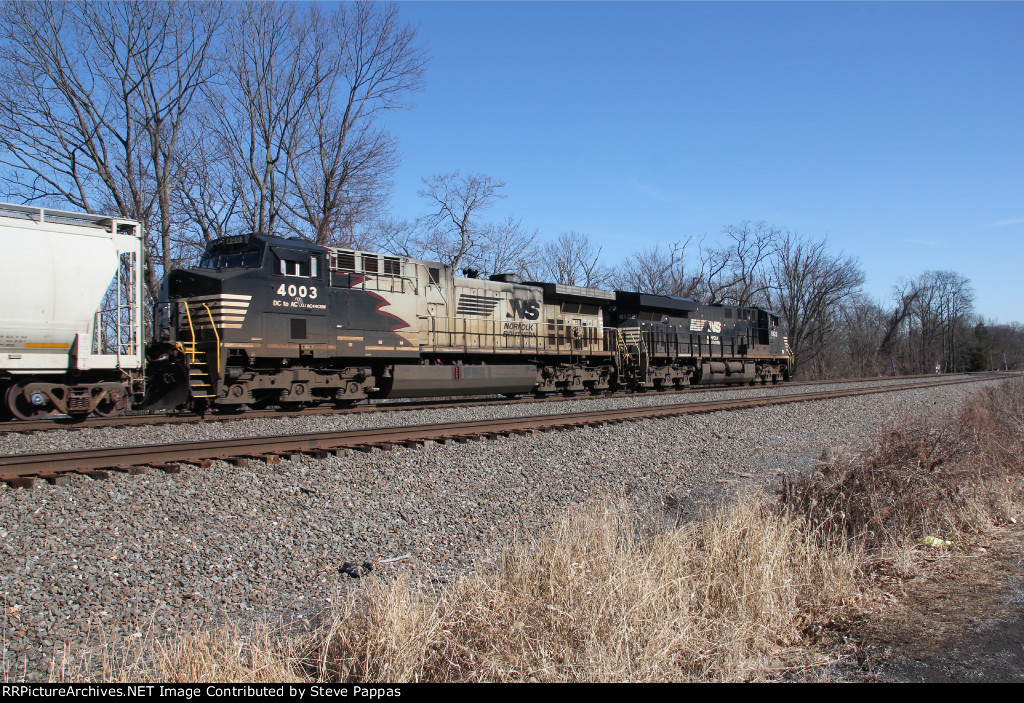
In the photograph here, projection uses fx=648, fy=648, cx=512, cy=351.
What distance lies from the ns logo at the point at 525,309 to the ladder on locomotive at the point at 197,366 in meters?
8.14

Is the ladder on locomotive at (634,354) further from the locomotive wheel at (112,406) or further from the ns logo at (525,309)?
the locomotive wheel at (112,406)

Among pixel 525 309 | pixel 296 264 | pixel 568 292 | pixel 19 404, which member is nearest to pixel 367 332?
pixel 296 264

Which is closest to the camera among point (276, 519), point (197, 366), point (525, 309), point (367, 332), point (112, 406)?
point (276, 519)

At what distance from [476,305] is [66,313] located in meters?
9.04

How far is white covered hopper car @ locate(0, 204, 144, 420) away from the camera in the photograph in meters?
10.1

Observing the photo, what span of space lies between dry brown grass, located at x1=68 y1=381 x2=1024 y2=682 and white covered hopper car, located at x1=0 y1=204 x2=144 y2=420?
28.4 feet

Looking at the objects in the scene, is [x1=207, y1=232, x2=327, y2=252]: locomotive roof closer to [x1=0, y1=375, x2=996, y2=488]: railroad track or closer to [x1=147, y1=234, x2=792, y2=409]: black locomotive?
[x1=147, y1=234, x2=792, y2=409]: black locomotive

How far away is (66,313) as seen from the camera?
10523mm

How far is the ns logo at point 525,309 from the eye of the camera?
18031mm

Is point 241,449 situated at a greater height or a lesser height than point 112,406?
lesser

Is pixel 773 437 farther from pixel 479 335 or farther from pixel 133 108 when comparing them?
pixel 133 108

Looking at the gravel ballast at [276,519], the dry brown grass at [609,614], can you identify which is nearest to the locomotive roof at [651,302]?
the gravel ballast at [276,519]

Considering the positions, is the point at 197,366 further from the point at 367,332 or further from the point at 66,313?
the point at 367,332

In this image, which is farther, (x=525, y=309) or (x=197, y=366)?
(x=525, y=309)
